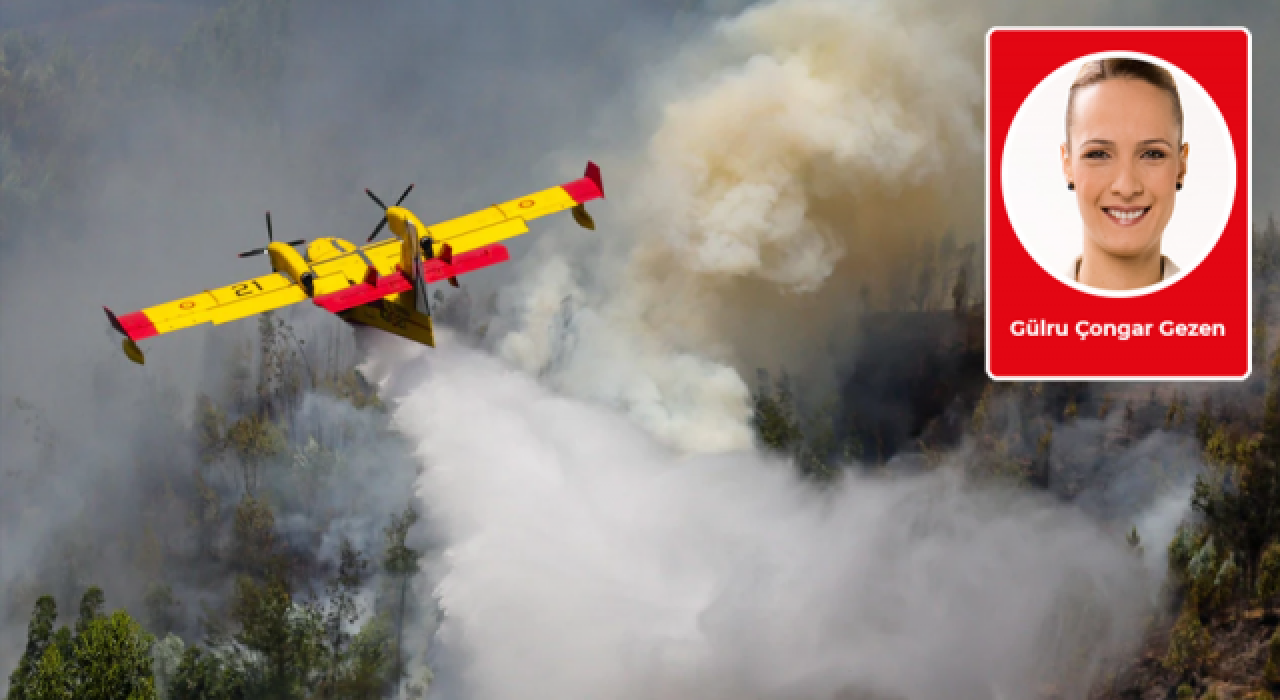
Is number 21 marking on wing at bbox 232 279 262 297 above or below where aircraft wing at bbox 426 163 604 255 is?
below

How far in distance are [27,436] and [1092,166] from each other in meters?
84.5

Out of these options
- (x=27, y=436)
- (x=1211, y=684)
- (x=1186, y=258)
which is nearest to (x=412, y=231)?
(x=1186, y=258)

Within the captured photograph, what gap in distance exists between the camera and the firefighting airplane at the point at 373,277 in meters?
51.6

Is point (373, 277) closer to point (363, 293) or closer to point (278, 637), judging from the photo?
point (363, 293)

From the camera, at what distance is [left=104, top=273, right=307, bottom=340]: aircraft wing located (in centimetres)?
5088

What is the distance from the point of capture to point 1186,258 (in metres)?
46.8

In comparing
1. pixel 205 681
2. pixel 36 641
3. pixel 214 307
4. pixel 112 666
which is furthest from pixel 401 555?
pixel 214 307

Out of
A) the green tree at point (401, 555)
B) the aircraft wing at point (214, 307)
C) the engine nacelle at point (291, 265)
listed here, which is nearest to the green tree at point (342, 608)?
the green tree at point (401, 555)

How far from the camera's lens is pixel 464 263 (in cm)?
5297

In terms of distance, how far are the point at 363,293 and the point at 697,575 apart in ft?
77.7

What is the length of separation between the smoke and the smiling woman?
2573 cm

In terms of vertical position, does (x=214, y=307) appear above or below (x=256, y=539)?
above

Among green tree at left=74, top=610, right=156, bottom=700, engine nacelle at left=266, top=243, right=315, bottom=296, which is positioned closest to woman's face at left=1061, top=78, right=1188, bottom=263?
engine nacelle at left=266, top=243, right=315, bottom=296

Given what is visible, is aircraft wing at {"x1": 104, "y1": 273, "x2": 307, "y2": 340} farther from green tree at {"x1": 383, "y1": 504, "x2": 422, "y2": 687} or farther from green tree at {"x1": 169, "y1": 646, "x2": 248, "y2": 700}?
green tree at {"x1": 169, "y1": 646, "x2": 248, "y2": 700}
